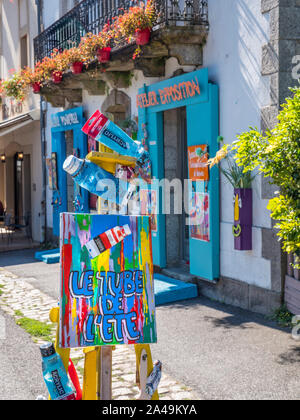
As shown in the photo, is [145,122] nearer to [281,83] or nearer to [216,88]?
[216,88]

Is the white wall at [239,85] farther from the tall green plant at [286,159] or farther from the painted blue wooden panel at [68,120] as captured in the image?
the painted blue wooden panel at [68,120]

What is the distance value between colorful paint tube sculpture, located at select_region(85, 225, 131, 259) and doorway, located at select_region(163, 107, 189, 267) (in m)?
6.08

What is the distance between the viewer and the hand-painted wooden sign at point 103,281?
3.77 meters

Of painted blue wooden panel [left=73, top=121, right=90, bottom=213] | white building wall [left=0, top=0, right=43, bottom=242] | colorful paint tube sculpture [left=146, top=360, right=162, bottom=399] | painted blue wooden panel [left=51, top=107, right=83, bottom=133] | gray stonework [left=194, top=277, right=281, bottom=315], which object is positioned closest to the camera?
colorful paint tube sculpture [left=146, top=360, right=162, bottom=399]

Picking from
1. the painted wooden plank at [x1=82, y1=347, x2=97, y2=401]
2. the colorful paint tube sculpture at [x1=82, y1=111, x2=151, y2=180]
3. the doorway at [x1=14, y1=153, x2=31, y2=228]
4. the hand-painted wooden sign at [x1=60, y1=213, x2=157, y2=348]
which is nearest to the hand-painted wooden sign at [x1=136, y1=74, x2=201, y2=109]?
the colorful paint tube sculpture at [x1=82, y1=111, x2=151, y2=180]

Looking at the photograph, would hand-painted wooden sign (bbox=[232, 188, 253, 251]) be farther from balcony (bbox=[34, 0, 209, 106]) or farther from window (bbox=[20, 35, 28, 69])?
window (bbox=[20, 35, 28, 69])

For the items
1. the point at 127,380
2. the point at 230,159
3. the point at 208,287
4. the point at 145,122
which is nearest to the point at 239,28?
the point at 230,159

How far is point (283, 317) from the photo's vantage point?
695 cm

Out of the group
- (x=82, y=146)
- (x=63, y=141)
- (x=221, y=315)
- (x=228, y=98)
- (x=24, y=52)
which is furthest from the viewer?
(x=24, y=52)

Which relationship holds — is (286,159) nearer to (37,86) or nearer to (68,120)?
(68,120)

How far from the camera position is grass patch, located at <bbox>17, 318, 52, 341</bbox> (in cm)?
687

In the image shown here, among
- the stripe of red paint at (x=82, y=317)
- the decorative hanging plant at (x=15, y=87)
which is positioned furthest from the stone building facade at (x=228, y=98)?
the decorative hanging plant at (x=15, y=87)

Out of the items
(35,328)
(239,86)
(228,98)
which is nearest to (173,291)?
(35,328)

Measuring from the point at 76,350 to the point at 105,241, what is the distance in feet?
9.45
